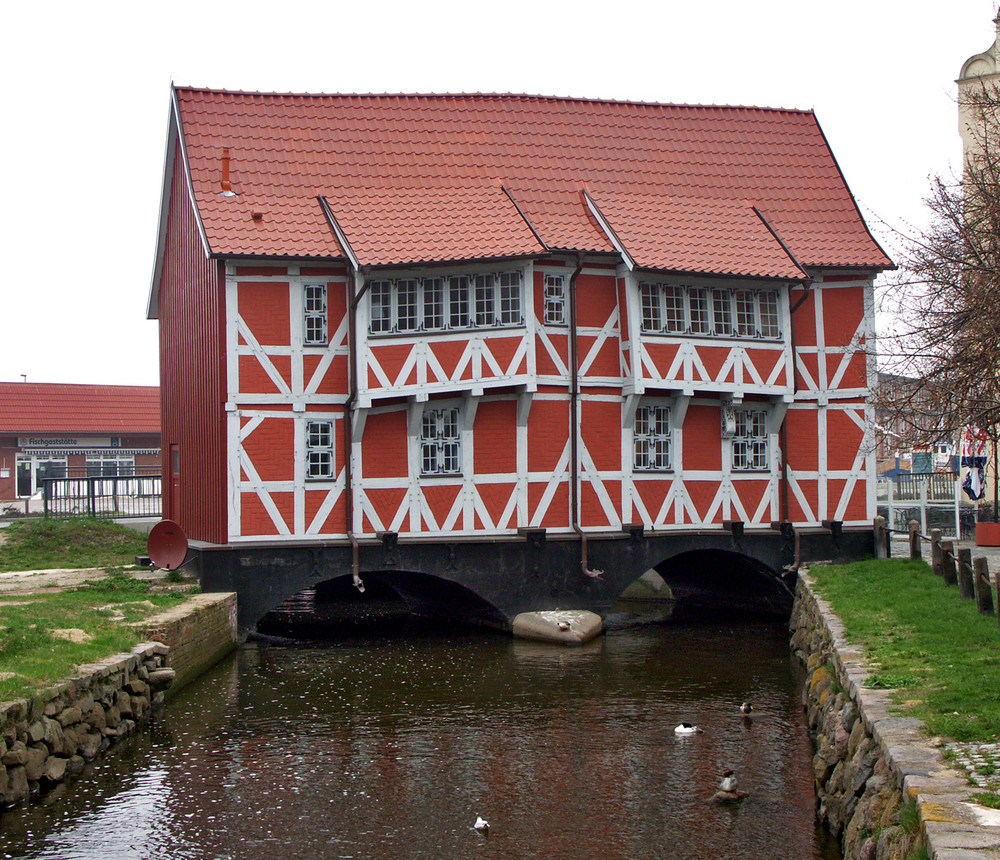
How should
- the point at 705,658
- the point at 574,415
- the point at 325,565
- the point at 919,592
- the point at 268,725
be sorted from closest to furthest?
the point at 268,725 → the point at 919,592 → the point at 705,658 → the point at 325,565 → the point at 574,415

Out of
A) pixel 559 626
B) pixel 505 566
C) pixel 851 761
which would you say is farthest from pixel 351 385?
pixel 851 761

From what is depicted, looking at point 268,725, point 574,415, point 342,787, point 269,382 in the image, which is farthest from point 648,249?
point 342,787

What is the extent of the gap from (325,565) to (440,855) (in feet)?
38.0

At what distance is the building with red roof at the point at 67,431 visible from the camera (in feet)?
152

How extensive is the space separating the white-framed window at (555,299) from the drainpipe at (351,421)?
3638 millimetres

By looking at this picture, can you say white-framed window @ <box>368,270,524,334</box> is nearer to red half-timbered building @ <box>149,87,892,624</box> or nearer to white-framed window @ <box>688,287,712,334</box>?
red half-timbered building @ <box>149,87,892,624</box>

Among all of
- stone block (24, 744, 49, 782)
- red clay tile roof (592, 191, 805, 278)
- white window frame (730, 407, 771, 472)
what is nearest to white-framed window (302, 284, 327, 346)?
red clay tile roof (592, 191, 805, 278)

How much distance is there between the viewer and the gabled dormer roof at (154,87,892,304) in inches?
852

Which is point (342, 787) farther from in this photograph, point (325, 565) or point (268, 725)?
point (325, 565)

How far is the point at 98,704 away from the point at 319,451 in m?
8.83

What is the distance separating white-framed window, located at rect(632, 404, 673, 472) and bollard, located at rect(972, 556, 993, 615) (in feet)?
30.8

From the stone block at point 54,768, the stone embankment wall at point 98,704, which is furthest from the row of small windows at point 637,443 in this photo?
the stone block at point 54,768

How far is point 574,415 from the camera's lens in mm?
22609

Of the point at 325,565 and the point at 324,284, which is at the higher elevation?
the point at 324,284
